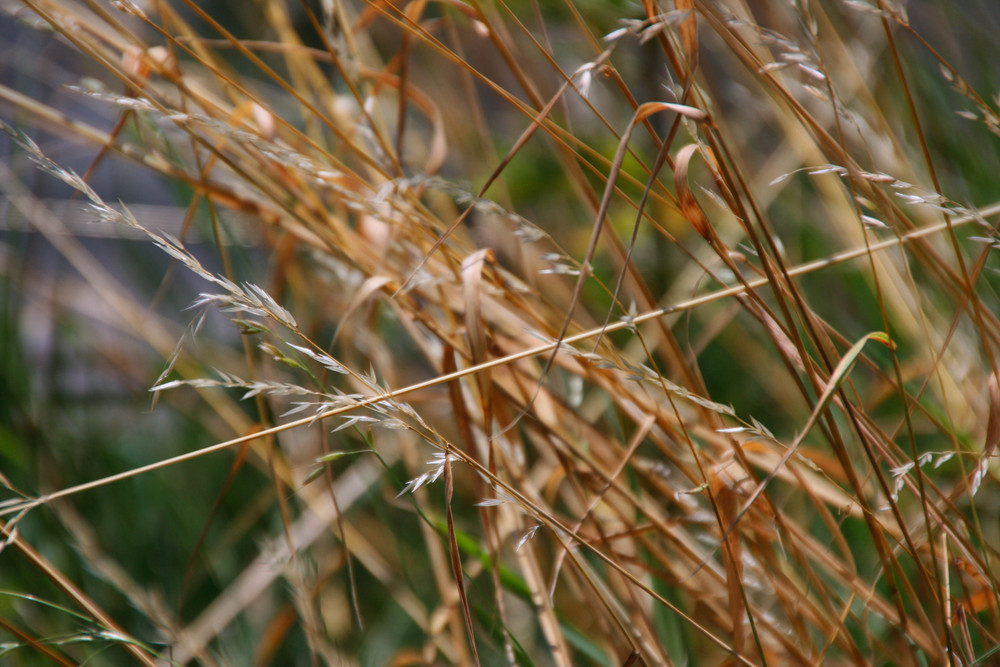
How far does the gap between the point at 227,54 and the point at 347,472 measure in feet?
3.37

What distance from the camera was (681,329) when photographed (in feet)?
2.58

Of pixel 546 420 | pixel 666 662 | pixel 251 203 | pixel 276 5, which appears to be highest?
pixel 276 5

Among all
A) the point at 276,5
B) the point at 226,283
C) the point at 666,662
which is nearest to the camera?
the point at 226,283

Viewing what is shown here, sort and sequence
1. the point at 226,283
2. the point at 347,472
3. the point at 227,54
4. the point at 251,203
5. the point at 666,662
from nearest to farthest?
the point at 226,283
the point at 666,662
the point at 251,203
the point at 347,472
the point at 227,54

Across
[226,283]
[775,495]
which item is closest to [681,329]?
[775,495]

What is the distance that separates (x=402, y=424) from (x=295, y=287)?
1.41ft

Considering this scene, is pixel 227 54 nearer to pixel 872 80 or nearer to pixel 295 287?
pixel 295 287

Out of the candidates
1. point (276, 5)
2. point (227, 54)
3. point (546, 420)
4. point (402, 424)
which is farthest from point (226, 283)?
point (227, 54)

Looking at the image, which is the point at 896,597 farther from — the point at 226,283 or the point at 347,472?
the point at 347,472

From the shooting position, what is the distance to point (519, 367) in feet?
1.71

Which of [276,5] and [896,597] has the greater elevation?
[276,5]

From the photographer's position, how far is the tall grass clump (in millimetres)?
348

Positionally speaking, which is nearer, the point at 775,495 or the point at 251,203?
the point at 251,203

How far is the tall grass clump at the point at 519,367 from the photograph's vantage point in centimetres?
35
